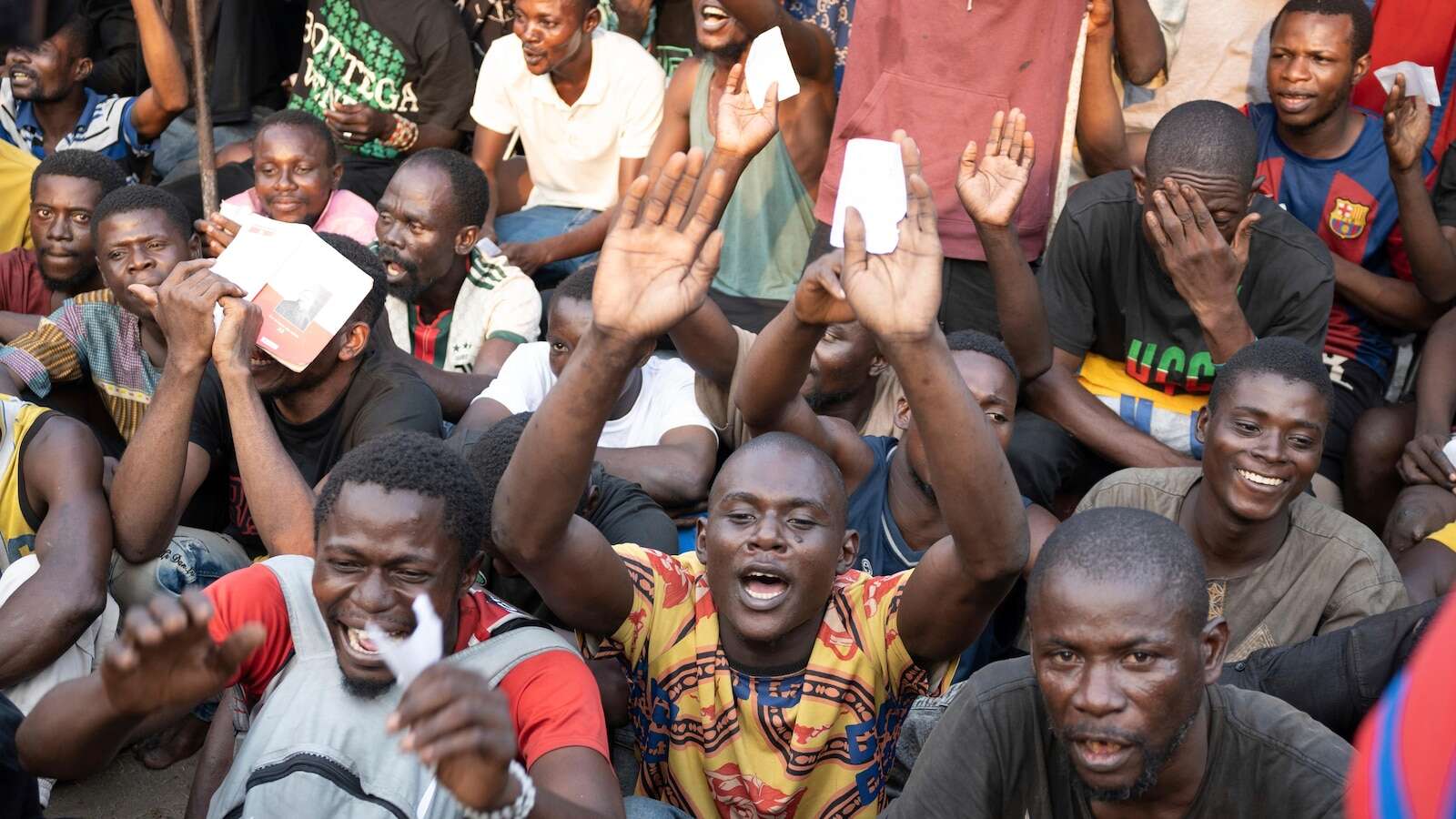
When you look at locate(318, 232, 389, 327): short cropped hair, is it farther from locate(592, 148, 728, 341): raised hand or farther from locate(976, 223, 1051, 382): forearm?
locate(976, 223, 1051, 382): forearm

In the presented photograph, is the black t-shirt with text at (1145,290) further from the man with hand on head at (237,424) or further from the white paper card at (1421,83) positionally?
the man with hand on head at (237,424)

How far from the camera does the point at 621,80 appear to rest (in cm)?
636

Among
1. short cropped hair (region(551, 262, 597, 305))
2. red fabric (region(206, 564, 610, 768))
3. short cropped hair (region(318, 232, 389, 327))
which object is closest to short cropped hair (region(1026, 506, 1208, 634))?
red fabric (region(206, 564, 610, 768))

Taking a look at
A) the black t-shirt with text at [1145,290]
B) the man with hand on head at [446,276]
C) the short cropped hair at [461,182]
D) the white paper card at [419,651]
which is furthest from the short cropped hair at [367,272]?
the white paper card at [419,651]

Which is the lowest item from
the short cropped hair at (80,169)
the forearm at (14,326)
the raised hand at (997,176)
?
the forearm at (14,326)

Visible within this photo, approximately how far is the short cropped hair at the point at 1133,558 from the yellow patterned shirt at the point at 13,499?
263 cm

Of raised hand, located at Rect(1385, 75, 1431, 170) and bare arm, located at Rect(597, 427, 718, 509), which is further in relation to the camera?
raised hand, located at Rect(1385, 75, 1431, 170)

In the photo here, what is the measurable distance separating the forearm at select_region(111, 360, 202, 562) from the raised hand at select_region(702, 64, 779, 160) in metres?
1.58

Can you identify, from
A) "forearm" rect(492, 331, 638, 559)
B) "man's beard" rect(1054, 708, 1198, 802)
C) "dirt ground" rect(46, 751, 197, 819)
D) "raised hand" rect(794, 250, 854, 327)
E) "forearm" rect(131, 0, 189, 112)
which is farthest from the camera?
"forearm" rect(131, 0, 189, 112)

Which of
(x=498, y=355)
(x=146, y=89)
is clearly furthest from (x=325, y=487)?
(x=146, y=89)

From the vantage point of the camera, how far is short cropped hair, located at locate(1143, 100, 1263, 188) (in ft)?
14.9

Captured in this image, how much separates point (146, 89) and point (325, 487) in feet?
15.4

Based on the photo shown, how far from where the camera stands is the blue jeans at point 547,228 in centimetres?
625

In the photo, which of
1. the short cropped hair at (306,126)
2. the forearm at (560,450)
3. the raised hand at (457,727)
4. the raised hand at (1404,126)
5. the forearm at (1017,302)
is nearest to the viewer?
the raised hand at (457,727)
